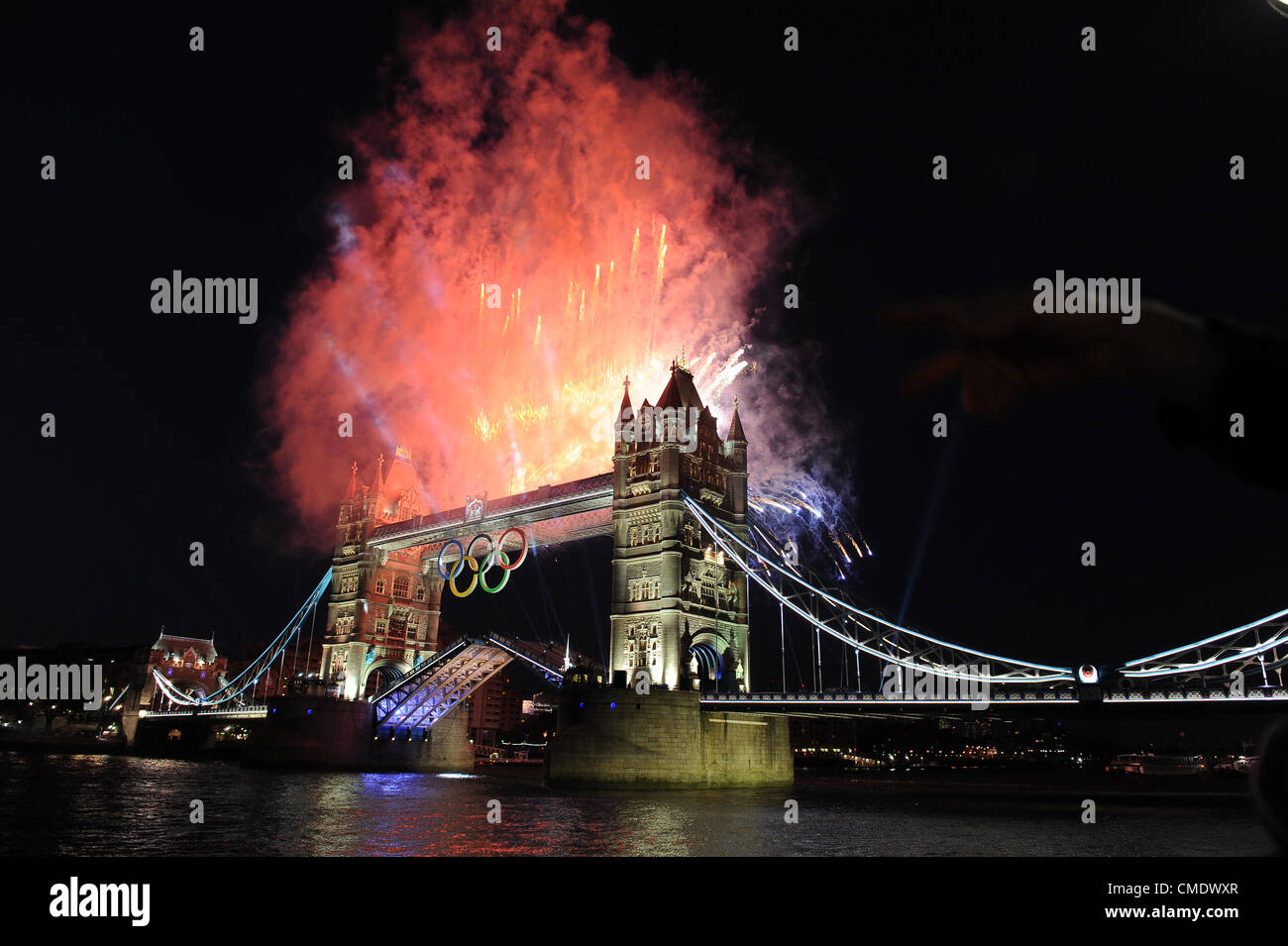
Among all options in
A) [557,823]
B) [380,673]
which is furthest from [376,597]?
[557,823]

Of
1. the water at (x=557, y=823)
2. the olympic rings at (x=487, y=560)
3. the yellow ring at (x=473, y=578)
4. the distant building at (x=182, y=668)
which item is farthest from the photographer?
the distant building at (x=182, y=668)

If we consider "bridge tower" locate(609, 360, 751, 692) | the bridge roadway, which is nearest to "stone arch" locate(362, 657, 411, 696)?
"bridge tower" locate(609, 360, 751, 692)

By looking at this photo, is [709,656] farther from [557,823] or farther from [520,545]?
[557,823]

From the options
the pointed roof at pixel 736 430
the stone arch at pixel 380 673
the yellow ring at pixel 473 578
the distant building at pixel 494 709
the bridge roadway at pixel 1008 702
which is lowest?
the distant building at pixel 494 709

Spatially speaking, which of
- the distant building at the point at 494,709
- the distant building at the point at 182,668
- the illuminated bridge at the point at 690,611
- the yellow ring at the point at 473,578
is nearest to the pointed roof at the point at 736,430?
the illuminated bridge at the point at 690,611

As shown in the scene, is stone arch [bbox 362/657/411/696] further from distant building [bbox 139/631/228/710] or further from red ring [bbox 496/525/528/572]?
distant building [bbox 139/631/228/710]

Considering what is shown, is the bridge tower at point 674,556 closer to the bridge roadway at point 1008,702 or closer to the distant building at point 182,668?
the bridge roadway at point 1008,702
